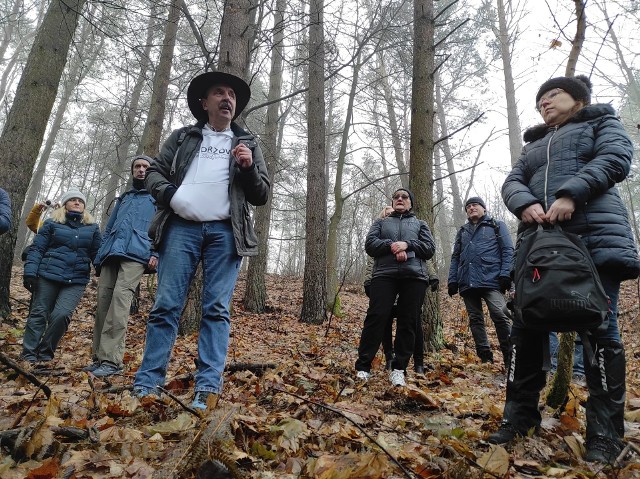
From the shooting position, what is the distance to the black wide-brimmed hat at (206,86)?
3.30 metres

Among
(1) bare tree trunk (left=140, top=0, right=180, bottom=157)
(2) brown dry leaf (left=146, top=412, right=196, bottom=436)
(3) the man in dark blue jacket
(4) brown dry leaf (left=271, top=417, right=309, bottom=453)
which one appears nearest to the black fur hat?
(4) brown dry leaf (left=271, top=417, right=309, bottom=453)

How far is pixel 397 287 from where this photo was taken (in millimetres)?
4703

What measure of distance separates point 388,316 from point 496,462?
2791 millimetres

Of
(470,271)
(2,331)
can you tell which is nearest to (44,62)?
(2,331)

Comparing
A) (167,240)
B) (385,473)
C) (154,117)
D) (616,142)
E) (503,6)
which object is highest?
(503,6)

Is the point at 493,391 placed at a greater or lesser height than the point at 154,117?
lesser

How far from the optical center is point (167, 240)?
308 centimetres

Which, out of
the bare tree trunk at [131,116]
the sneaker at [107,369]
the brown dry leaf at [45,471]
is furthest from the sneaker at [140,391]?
the bare tree trunk at [131,116]

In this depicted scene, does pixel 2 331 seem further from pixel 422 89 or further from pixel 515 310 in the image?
pixel 422 89

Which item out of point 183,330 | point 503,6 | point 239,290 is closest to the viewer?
point 183,330

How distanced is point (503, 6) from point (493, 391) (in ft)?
58.4

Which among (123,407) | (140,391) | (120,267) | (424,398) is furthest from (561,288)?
(120,267)

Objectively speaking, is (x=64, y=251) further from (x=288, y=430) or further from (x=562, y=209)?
(x=562, y=209)

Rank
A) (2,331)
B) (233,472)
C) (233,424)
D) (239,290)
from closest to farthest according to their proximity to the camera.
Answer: (233,472), (233,424), (2,331), (239,290)
